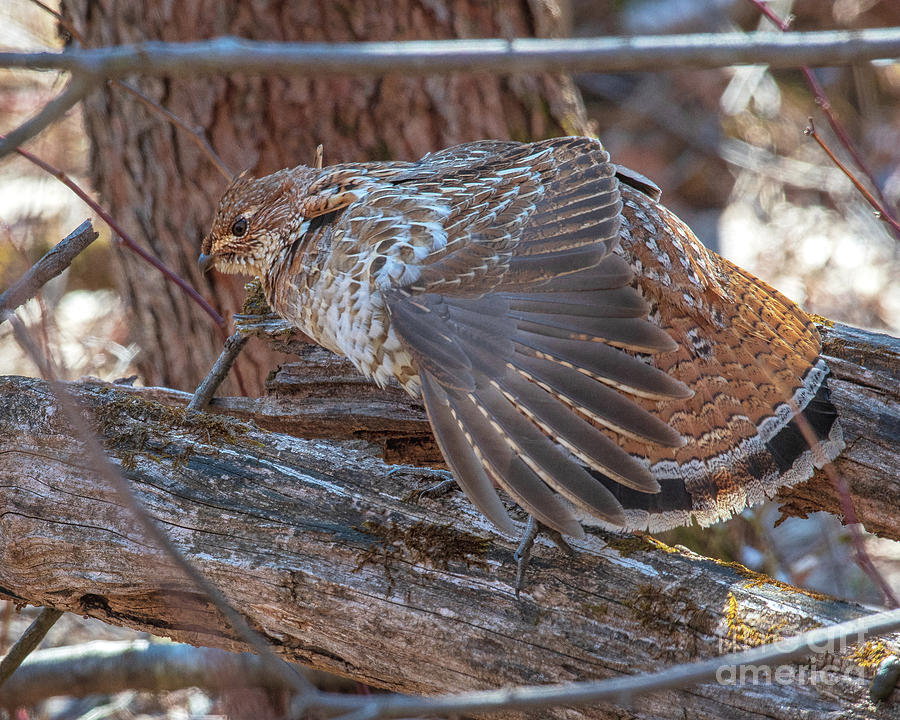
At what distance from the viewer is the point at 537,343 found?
252cm

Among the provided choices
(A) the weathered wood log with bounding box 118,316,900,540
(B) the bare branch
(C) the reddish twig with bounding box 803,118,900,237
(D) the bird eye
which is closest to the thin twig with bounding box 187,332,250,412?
(A) the weathered wood log with bounding box 118,316,900,540

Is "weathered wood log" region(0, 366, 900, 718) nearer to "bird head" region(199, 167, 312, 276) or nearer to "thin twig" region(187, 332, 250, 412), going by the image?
"thin twig" region(187, 332, 250, 412)

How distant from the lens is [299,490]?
9.37ft

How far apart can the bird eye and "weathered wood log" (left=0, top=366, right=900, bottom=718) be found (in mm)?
811

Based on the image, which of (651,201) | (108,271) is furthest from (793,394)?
(108,271)

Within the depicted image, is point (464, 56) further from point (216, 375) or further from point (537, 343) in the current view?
point (216, 375)

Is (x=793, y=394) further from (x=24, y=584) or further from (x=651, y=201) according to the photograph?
(x=24, y=584)

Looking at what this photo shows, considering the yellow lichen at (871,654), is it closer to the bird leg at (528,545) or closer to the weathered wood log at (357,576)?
the weathered wood log at (357,576)

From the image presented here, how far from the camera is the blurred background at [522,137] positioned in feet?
15.0

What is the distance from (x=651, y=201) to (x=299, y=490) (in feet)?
5.31
